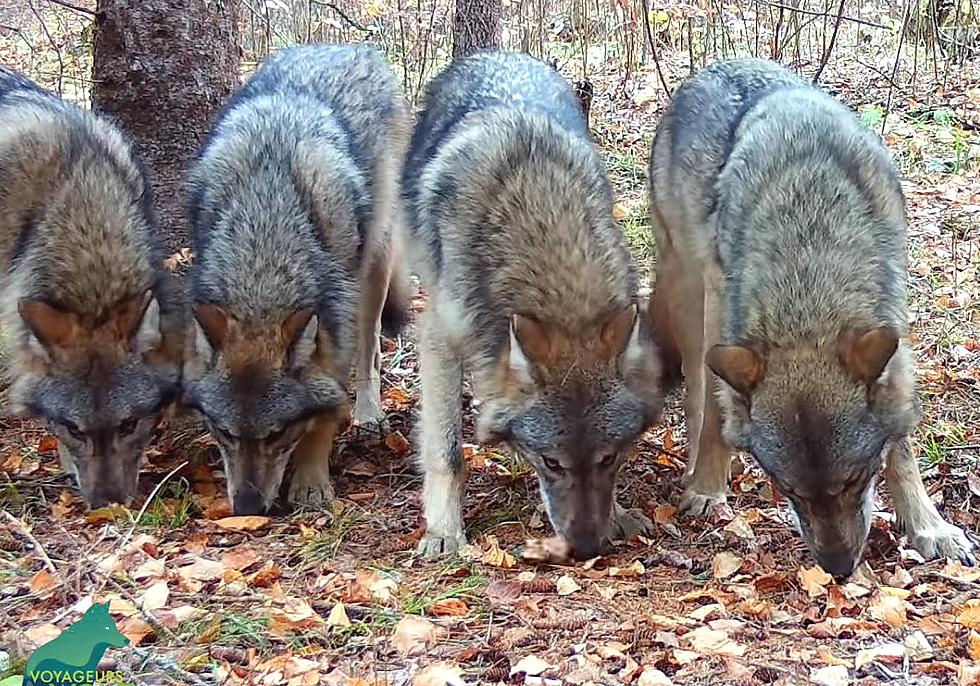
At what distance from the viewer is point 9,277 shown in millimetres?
5781

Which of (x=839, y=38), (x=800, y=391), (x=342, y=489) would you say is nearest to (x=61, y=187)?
(x=342, y=489)

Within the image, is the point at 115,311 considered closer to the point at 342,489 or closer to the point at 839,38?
the point at 342,489

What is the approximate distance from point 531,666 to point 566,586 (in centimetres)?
73

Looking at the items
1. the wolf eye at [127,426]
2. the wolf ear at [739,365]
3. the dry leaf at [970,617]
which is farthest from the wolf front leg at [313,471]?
the dry leaf at [970,617]

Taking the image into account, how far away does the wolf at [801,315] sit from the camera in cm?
437

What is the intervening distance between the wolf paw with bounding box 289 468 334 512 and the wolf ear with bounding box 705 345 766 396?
94.1 inches

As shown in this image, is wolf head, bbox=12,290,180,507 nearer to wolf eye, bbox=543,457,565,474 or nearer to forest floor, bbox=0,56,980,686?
forest floor, bbox=0,56,980,686

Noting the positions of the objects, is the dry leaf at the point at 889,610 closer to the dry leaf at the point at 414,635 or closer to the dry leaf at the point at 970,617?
the dry leaf at the point at 970,617

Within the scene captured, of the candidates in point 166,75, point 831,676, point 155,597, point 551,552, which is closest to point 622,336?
point 551,552

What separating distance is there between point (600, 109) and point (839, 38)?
175 inches

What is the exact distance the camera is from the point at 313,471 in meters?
5.93

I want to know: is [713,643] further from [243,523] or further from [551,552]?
[243,523]

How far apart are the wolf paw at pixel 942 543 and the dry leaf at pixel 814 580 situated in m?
0.73

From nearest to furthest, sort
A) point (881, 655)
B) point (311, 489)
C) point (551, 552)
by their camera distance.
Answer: point (881, 655), point (551, 552), point (311, 489)
